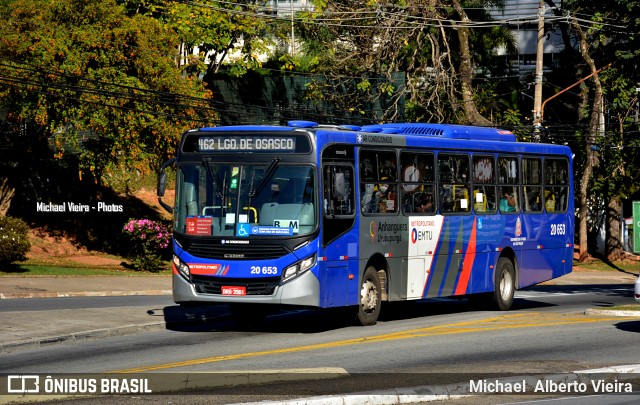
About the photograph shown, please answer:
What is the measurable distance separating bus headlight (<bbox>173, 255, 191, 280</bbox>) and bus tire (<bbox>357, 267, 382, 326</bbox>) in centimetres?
309

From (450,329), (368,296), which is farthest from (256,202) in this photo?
(450,329)

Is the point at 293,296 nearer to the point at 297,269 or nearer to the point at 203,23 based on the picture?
the point at 297,269

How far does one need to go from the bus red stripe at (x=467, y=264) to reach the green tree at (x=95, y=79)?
14.3m

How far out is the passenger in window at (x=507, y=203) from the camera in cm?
2314

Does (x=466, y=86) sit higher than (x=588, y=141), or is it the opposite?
(x=466, y=86)

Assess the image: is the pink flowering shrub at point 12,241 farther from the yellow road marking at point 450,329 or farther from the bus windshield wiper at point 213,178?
the yellow road marking at point 450,329

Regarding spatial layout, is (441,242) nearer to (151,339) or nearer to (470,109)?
(151,339)

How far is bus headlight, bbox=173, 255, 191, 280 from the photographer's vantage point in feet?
57.7

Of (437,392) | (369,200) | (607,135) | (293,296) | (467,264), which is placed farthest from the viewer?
(607,135)

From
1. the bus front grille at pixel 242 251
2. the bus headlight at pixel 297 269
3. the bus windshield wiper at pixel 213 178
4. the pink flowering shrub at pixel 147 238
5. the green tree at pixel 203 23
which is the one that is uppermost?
the green tree at pixel 203 23

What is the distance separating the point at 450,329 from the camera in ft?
60.9

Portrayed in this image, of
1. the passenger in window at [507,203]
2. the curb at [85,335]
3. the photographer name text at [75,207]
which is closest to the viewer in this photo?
the curb at [85,335]

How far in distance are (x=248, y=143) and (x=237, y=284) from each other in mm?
Result: 2362

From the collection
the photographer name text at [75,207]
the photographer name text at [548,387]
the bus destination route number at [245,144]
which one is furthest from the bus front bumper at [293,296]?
the photographer name text at [75,207]
